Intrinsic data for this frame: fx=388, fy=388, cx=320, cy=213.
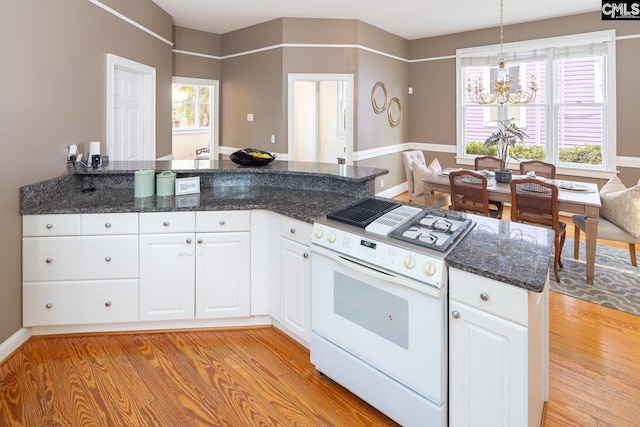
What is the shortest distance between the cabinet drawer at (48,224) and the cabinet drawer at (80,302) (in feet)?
1.08

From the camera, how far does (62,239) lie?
246 centimetres

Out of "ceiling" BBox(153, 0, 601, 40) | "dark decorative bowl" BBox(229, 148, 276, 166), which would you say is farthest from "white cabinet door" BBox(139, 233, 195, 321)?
"ceiling" BBox(153, 0, 601, 40)

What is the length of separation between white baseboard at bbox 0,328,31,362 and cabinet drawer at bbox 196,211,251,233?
127cm

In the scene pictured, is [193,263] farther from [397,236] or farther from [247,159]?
[397,236]

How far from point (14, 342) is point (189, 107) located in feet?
23.3

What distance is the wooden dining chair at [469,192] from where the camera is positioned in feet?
12.9

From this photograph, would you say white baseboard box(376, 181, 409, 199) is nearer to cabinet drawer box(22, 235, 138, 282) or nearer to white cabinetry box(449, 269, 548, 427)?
cabinet drawer box(22, 235, 138, 282)

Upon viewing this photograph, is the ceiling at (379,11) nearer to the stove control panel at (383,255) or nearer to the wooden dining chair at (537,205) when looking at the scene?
the wooden dining chair at (537,205)

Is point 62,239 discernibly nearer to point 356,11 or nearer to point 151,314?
point 151,314

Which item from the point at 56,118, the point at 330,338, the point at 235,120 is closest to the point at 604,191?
the point at 330,338

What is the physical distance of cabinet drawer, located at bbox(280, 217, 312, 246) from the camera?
7.45 ft

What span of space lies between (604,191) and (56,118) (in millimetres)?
4905

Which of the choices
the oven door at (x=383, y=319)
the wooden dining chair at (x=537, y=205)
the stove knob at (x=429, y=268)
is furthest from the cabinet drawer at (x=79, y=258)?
the wooden dining chair at (x=537, y=205)

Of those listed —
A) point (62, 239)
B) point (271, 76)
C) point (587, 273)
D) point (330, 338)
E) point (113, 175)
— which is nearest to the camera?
point (330, 338)
